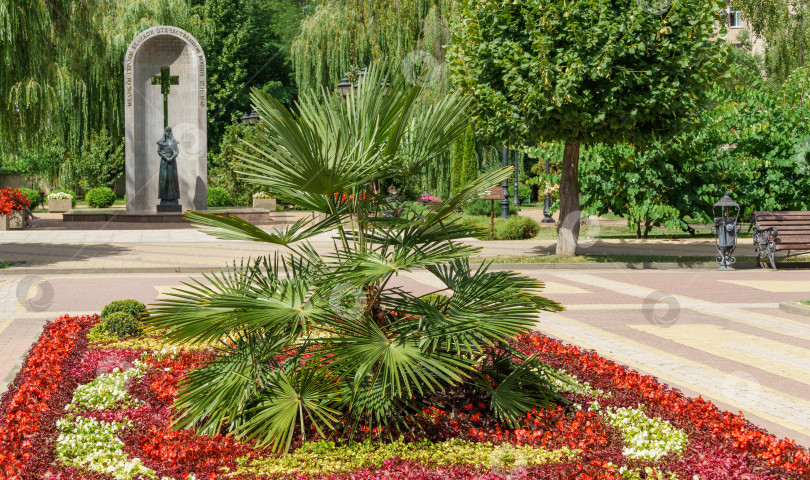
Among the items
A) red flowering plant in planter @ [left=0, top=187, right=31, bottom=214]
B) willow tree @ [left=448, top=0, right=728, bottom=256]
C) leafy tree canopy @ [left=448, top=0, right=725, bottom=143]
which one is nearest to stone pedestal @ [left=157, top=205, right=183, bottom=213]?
red flowering plant in planter @ [left=0, top=187, right=31, bottom=214]

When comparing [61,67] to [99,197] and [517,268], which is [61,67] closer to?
[99,197]

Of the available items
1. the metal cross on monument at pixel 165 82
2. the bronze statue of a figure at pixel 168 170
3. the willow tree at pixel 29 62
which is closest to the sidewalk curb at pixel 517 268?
the willow tree at pixel 29 62

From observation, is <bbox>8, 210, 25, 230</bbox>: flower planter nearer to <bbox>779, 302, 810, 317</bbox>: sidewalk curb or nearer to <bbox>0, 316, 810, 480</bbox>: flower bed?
<bbox>0, 316, 810, 480</bbox>: flower bed

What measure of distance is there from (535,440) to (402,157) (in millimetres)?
2030

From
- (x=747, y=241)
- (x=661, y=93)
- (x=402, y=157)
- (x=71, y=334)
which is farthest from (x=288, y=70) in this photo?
(x=402, y=157)

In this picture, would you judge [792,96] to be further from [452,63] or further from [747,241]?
[452,63]

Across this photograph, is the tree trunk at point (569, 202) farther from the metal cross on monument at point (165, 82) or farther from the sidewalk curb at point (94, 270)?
the metal cross on monument at point (165, 82)

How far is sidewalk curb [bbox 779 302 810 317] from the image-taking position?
11.7 metres

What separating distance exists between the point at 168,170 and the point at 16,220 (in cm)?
620

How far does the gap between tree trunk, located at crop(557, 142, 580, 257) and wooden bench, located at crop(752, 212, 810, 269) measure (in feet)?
13.4

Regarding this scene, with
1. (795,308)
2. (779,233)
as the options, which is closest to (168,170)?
(779,233)

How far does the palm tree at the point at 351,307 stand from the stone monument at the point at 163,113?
92.1 ft

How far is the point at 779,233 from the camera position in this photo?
18.2 metres

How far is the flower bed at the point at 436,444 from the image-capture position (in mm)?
4480
